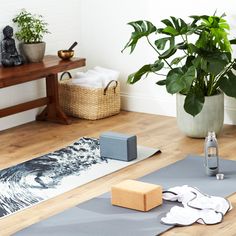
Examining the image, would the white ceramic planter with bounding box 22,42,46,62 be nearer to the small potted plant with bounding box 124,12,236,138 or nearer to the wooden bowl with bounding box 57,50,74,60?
the wooden bowl with bounding box 57,50,74,60

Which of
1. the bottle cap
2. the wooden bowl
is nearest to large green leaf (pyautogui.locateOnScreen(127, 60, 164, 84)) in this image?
the wooden bowl

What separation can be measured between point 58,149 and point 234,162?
4.16 feet

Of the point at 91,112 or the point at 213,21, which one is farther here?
the point at 91,112

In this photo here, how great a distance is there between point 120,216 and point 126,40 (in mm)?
2613

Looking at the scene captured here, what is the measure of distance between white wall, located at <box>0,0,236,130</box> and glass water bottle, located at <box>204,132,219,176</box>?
127 cm

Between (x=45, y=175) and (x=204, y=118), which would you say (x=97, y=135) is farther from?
(x=45, y=175)

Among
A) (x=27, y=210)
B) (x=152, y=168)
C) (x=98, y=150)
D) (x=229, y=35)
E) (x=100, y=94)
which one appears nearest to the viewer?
(x=27, y=210)

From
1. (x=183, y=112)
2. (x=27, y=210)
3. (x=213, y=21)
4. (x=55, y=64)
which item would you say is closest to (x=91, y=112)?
(x=55, y=64)

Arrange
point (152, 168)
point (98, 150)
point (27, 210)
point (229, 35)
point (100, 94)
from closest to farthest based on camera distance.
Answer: point (27, 210) → point (152, 168) → point (98, 150) → point (229, 35) → point (100, 94)

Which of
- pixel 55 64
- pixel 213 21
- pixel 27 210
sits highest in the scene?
pixel 213 21

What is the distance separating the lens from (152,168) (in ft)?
15.6

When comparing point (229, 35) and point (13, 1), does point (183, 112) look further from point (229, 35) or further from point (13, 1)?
point (13, 1)

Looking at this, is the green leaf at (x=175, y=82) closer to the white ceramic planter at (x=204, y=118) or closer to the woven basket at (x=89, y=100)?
the white ceramic planter at (x=204, y=118)

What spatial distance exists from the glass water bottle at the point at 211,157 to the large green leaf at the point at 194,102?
58cm
